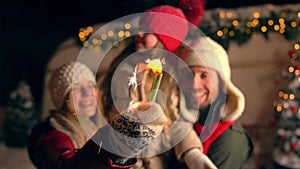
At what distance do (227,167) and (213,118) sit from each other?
0.17m

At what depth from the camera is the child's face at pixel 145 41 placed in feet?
4.38

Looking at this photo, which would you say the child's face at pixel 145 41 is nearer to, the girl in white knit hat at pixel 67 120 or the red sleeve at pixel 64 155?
the girl in white knit hat at pixel 67 120

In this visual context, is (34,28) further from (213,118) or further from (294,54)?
(294,54)

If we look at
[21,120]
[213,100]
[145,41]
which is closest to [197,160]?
[213,100]

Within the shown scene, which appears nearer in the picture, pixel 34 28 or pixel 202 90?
pixel 202 90

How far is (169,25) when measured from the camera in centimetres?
131

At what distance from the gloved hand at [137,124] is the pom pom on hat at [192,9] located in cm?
46

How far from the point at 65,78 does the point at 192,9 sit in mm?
481

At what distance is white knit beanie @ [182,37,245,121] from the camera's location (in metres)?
1.30

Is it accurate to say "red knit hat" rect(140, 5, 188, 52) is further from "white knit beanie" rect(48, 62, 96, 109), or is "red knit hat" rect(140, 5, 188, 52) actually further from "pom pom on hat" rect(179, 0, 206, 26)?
"white knit beanie" rect(48, 62, 96, 109)

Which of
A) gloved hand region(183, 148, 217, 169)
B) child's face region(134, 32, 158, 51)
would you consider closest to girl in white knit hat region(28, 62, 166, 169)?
child's face region(134, 32, 158, 51)

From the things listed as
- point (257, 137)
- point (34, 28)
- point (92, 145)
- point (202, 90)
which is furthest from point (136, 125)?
point (34, 28)

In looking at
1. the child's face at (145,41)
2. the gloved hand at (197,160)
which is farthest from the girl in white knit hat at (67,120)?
the gloved hand at (197,160)

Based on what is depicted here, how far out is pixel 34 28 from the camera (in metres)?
1.55
